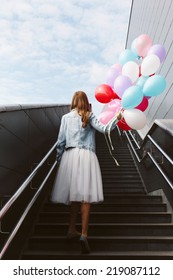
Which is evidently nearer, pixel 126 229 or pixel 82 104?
pixel 82 104

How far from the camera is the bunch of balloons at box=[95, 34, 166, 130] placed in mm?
3467

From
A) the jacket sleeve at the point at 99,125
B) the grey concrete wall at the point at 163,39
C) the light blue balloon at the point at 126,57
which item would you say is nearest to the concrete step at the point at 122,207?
the jacket sleeve at the point at 99,125

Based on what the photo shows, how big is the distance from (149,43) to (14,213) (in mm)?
2801

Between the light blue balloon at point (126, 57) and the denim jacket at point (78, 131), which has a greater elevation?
the light blue balloon at point (126, 57)

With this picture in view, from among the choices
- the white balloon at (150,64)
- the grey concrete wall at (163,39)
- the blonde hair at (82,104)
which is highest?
the grey concrete wall at (163,39)

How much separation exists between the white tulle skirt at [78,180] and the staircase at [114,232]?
1.47 feet

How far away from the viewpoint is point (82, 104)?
3.30 metres

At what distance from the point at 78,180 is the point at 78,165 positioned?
14 cm

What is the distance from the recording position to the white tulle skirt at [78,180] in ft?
10.1

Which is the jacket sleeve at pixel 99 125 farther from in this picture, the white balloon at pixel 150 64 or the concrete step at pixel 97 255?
the white balloon at pixel 150 64

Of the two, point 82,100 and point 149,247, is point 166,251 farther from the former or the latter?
point 82,100

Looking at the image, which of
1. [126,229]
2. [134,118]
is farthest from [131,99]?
[126,229]

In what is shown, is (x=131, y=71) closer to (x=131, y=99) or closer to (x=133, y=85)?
(x=133, y=85)
